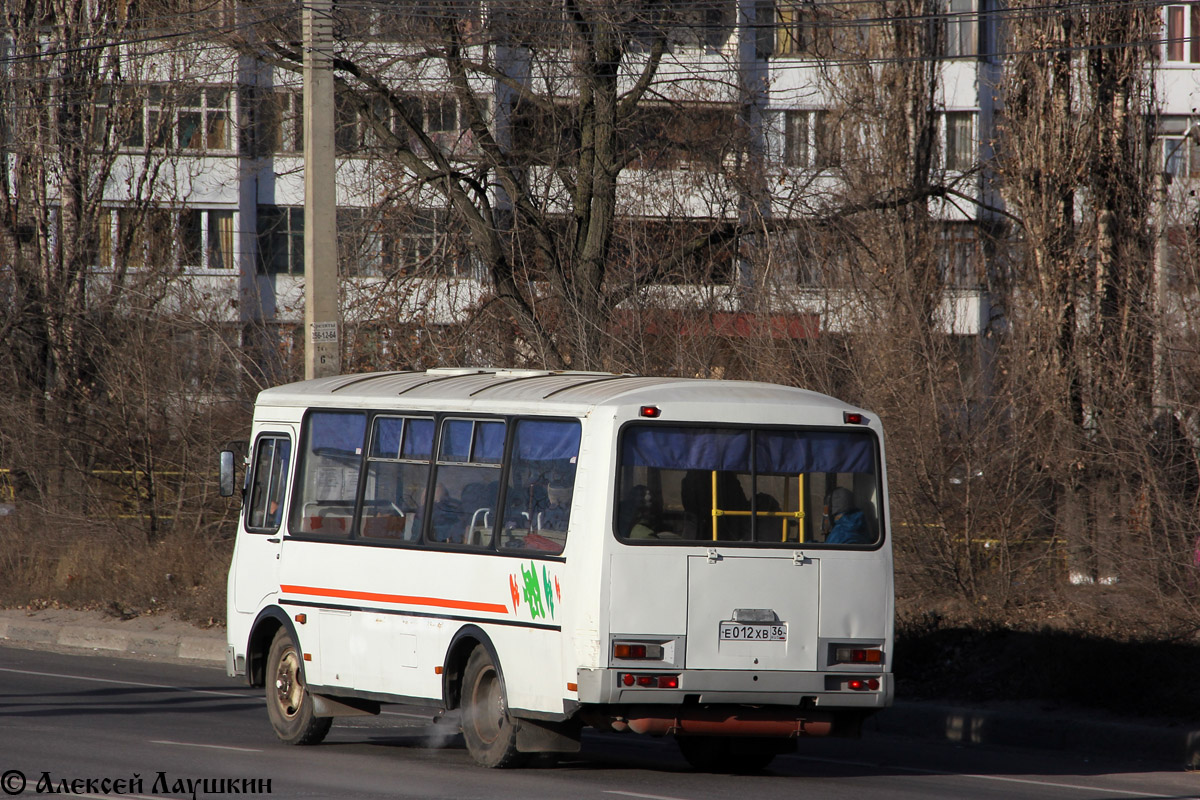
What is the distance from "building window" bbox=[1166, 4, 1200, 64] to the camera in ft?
143

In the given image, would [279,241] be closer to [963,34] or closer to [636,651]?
[963,34]

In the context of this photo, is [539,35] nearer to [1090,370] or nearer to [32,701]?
[1090,370]

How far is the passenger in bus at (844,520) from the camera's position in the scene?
9984 millimetres

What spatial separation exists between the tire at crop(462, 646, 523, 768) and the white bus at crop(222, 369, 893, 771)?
0.02 m

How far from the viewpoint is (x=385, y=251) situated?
75.5 feet

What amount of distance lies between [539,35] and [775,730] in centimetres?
1479

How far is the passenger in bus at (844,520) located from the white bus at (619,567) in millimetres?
15

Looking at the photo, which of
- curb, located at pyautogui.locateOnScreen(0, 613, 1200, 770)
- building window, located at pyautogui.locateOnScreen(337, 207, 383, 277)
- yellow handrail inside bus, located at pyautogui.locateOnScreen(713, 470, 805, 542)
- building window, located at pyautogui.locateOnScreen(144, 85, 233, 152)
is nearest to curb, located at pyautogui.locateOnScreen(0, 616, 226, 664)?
building window, located at pyautogui.locateOnScreen(337, 207, 383, 277)

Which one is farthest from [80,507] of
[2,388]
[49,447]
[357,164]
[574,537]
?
[574,537]

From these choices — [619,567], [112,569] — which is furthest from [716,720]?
[112,569]

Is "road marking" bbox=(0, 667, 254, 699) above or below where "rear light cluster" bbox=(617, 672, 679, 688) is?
below

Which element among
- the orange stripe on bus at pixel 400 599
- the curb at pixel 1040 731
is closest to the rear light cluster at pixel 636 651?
the orange stripe on bus at pixel 400 599

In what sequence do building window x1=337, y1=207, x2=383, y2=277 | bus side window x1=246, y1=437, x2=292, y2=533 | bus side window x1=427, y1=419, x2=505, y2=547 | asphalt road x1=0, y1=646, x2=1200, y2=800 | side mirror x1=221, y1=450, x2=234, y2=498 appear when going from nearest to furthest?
asphalt road x1=0, y1=646, x2=1200, y2=800
bus side window x1=427, y1=419, x2=505, y2=547
bus side window x1=246, y1=437, x2=292, y2=533
side mirror x1=221, y1=450, x2=234, y2=498
building window x1=337, y1=207, x2=383, y2=277

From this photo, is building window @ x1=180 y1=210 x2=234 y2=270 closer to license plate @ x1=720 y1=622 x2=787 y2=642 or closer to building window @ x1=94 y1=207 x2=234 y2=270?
building window @ x1=94 y1=207 x2=234 y2=270
